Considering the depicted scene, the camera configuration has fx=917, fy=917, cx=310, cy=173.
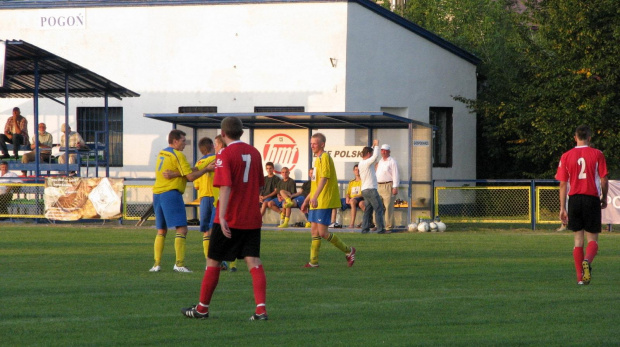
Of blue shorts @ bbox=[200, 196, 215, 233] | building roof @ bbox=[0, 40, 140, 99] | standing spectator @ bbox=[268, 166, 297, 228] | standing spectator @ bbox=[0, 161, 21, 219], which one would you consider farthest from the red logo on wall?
blue shorts @ bbox=[200, 196, 215, 233]

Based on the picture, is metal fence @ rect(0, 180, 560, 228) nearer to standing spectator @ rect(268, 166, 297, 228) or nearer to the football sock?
standing spectator @ rect(268, 166, 297, 228)

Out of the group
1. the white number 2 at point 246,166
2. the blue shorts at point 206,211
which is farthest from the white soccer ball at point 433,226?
the white number 2 at point 246,166

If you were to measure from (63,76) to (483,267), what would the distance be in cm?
1691

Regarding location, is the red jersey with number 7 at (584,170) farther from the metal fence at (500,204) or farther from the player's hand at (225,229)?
the metal fence at (500,204)

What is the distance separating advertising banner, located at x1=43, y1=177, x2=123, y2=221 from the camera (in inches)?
958

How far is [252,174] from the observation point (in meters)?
8.53

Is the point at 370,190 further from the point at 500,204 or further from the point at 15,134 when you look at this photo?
the point at 15,134

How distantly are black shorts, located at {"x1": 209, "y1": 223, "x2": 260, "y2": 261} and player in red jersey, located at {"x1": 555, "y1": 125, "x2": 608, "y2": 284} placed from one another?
4801mm

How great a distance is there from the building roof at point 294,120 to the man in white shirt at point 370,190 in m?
1.80

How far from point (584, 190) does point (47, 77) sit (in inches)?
755

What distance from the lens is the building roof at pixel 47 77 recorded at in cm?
2377

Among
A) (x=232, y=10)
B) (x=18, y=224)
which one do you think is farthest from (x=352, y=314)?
(x=232, y=10)

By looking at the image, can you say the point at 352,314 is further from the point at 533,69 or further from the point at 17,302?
the point at 533,69

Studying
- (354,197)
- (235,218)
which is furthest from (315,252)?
(354,197)
